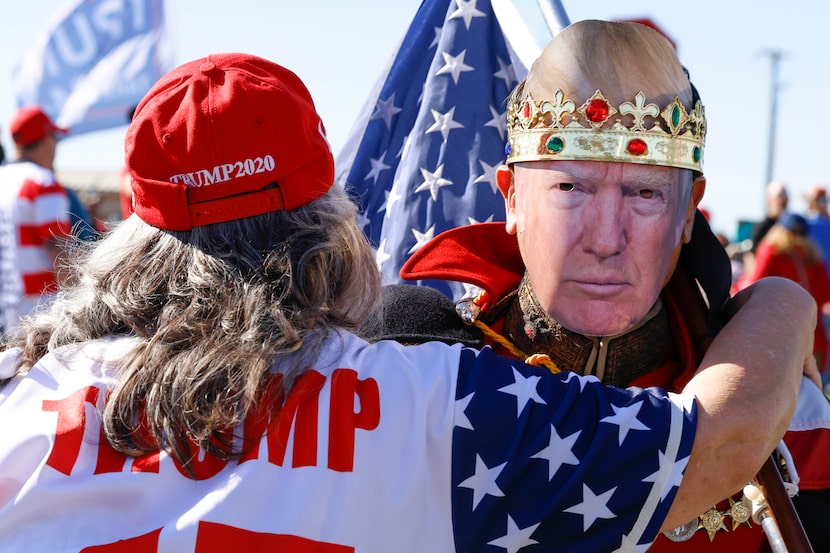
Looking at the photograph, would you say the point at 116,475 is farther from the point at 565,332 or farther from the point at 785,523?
the point at 785,523

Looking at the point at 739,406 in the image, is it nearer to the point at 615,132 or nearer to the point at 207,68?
the point at 615,132

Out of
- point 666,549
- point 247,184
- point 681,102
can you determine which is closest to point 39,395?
point 247,184

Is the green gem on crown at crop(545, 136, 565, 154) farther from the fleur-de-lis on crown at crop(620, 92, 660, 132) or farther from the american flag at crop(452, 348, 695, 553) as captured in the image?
the american flag at crop(452, 348, 695, 553)

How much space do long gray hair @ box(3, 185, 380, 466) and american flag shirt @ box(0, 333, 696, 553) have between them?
0.15 ft

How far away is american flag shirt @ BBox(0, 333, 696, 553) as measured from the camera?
1.42m

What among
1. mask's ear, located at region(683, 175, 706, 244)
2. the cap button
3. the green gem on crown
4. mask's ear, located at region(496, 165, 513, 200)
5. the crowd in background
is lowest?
the crowd in background

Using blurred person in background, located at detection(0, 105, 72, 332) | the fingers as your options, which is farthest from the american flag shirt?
blurred person in background, located at detection(0, 105, 72, 332)

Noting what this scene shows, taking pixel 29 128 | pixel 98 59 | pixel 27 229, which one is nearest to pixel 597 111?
pixel 27 229

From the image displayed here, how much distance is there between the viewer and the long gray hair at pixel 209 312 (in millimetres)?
1468

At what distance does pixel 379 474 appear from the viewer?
1441mm

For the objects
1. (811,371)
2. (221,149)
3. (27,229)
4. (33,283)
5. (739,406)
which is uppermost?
(221,149)

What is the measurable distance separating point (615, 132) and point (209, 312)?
0.86 metres

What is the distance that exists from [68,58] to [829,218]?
6122 millimetres

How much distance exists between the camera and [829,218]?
7.93 meters
